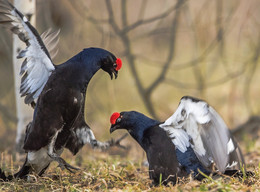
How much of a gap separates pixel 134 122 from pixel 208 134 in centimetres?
78

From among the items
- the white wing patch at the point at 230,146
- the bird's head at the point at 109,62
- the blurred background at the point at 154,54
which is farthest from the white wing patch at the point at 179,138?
the blurred background at the point at 154,54

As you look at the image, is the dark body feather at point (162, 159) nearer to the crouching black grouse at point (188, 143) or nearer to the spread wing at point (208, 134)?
the crouching black grouse at point (188, 143)

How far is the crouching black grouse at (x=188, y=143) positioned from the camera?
11.1 feet

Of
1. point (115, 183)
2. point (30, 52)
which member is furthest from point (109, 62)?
point (115, 183)

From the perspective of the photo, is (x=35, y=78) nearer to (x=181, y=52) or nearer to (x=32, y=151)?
(x=32, y=151)

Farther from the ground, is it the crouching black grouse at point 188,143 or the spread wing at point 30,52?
the spread wing at point 30,52

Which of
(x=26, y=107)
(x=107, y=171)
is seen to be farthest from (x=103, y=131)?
(x=107, y=171)

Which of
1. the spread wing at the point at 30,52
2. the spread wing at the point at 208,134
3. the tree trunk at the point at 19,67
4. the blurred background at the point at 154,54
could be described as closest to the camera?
the spread wing at the point at 208,134

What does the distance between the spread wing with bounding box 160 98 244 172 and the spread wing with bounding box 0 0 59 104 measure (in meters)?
1.24

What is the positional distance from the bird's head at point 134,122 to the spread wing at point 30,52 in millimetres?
753

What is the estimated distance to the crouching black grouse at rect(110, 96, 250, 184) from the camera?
338 centimetres

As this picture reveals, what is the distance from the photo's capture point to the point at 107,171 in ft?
13.2

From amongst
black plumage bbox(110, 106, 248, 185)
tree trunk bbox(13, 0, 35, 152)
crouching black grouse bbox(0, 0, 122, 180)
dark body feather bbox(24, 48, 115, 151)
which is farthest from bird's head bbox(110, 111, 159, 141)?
tree trunk bbox(13, 0, 35, 152)

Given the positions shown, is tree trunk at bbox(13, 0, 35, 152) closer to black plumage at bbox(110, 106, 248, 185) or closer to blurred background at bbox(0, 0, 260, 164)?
blurred background at bbox(0, 0, 260, 164)
